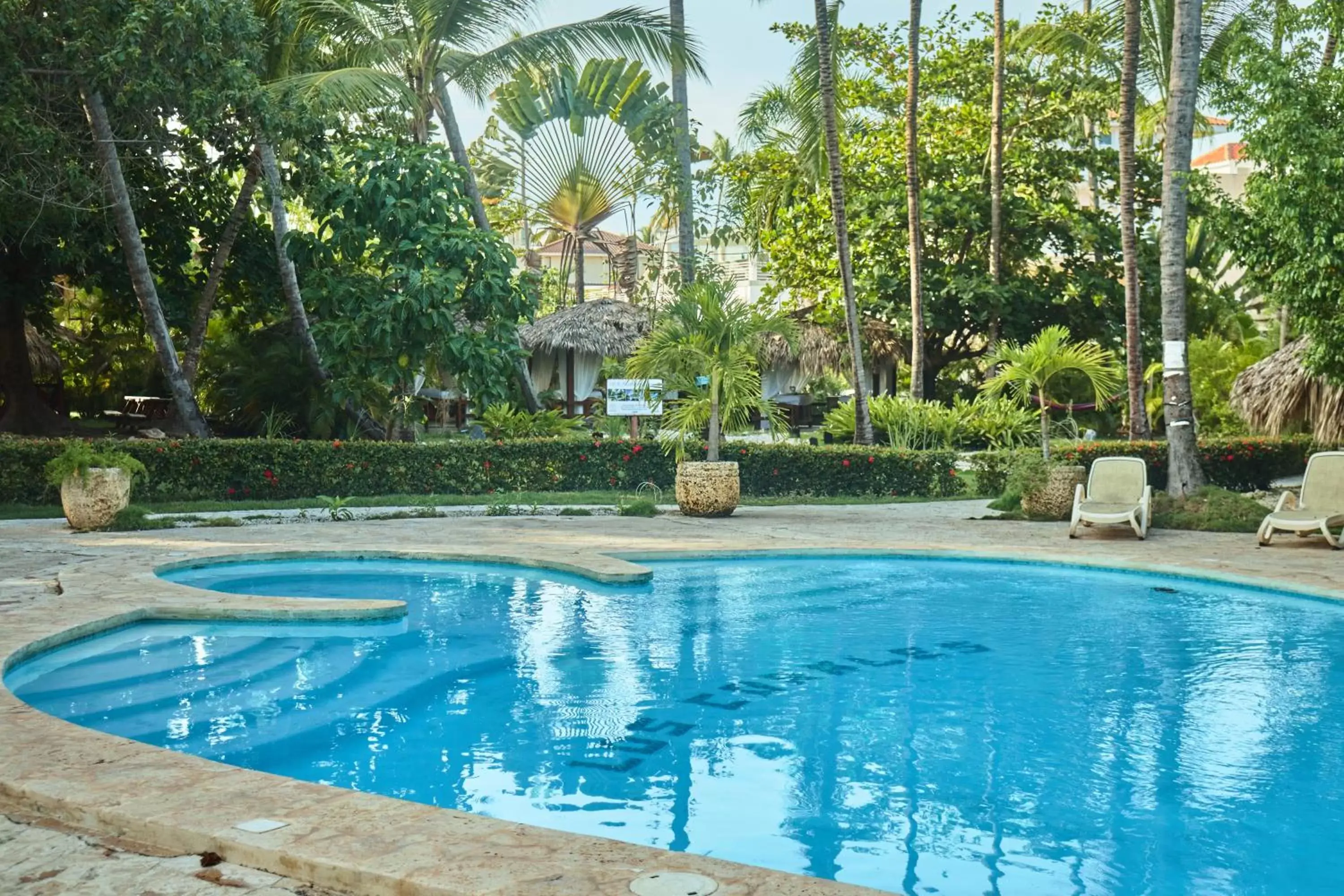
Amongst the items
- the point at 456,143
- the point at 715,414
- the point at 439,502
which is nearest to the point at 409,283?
the point at 439,502

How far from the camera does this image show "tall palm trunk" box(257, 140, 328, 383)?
19859 mm

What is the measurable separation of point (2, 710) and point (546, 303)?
152 ft

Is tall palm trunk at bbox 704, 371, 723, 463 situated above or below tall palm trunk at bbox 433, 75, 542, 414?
below

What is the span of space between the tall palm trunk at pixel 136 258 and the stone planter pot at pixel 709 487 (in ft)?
23.4

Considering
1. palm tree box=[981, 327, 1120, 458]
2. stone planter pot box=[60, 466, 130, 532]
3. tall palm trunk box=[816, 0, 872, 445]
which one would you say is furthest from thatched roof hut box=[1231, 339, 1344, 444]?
stone planter pot box=[60, 466, 130, 532]

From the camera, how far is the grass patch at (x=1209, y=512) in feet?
46.8

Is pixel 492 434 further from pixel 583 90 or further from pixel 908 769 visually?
pixel 908 769

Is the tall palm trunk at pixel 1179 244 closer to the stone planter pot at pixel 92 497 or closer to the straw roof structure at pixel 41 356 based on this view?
the stone planter pot at pixel 92 497

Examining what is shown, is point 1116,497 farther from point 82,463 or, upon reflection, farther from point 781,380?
point 781,380

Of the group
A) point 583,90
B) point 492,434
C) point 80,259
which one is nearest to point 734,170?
point 583,90

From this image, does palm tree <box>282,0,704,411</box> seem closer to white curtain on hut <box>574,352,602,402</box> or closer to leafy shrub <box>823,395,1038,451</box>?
leafy shrub <box>823,395,1038,451</box>

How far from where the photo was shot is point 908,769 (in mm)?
6023

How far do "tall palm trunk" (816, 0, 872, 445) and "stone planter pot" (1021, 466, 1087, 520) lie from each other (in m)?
4.48

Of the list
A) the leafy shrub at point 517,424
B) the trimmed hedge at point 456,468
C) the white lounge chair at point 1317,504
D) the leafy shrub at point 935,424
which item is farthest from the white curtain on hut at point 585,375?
the white lounge chair at point 1317,504
